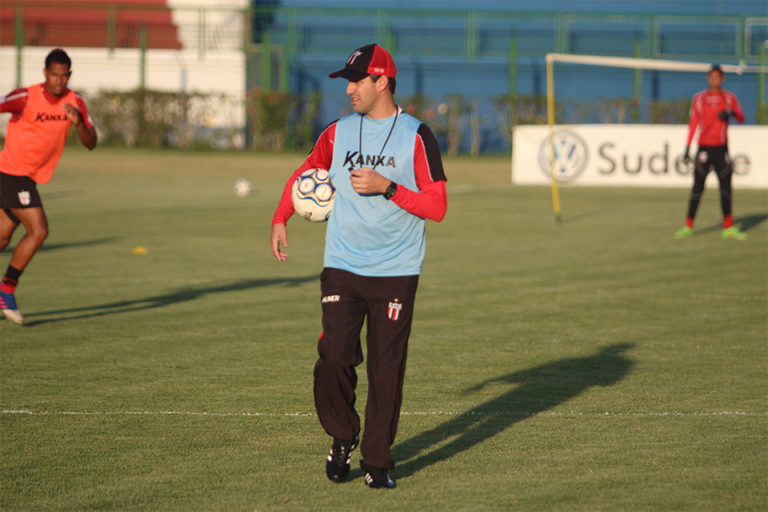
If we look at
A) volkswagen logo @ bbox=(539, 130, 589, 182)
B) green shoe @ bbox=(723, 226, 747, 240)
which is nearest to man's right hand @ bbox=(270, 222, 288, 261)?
green shoe @ bbox=(723, 226, 747, 240)

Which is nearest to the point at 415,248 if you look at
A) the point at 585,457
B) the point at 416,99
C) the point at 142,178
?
the point at 585,457

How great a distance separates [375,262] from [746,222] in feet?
50.8

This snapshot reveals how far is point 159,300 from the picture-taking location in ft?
36.2

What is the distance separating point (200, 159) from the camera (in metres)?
35.2

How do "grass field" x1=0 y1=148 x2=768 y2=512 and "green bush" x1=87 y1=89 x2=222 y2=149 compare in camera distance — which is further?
"green bush" x1=87 y1=89 x2=222 y2=149

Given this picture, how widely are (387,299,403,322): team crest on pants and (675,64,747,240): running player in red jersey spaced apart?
1256 centimetres

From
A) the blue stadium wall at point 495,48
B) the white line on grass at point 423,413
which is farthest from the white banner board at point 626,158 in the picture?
the white line on grass at point 423,413

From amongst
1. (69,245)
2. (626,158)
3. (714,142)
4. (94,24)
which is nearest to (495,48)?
(626,158)

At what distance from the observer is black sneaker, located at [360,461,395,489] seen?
5.23 m

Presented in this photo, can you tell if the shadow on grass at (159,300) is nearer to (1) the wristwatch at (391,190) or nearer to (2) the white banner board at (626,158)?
(1) the wristwatch at (391,190)

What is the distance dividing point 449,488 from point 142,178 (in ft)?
80.5

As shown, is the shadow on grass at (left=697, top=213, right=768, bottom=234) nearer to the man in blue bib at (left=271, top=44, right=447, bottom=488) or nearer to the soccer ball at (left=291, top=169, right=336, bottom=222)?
the soccer ball at (left=291, top=169, right=336, bottom=222)

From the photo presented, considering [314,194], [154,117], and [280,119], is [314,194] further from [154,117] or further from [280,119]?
[154,117]

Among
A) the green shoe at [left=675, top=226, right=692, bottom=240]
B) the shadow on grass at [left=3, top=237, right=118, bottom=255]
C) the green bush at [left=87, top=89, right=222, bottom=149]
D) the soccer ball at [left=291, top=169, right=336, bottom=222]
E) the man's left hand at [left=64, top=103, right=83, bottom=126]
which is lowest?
the shadow on grass at [left=3, top=237, right=118, bottom=255]
